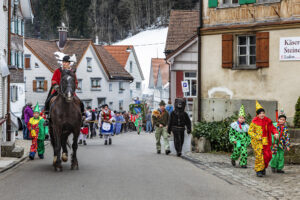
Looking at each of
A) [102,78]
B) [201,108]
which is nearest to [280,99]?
[201,108]

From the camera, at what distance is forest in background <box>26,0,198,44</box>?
11044 centimetres

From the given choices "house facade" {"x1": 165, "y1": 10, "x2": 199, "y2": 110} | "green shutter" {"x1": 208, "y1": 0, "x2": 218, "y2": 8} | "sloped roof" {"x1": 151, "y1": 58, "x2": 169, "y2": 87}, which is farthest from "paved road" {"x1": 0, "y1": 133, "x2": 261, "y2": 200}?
"sloped roof" {"x1": 151, "y1": 58, "x2": 169, "y2": 87}

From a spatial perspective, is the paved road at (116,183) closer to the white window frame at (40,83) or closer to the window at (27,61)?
the white window frame at (40,83)

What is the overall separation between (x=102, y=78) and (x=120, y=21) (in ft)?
261

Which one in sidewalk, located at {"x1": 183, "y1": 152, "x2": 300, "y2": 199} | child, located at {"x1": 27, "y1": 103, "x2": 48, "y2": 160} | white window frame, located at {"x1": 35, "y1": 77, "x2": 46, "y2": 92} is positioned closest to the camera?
sidewalk, located at {"x1": 183, "y1": 152, "x2": 300, "y2": 199}

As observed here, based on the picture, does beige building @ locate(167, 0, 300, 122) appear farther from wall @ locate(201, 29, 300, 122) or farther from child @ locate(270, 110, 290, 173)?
child @ locate(270, 110, 290, 173)

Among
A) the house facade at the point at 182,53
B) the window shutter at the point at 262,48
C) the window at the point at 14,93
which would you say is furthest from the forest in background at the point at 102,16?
the window shutter at the point at 262,48

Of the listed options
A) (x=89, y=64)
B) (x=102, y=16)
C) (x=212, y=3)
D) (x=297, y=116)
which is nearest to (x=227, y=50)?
(x=212, y=3)

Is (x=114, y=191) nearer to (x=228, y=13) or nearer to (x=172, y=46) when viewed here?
(x=228, y=13)

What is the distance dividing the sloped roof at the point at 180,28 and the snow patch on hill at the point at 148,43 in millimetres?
62281

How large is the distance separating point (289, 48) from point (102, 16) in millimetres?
115874

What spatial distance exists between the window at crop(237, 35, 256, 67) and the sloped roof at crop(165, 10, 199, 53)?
60.1ft

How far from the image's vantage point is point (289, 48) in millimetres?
18344

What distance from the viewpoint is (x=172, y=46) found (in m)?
39.0
